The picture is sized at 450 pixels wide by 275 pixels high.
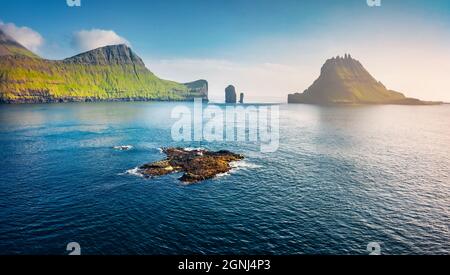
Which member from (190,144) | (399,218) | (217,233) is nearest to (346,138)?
(190,144)

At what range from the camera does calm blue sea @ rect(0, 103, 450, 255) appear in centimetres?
4044

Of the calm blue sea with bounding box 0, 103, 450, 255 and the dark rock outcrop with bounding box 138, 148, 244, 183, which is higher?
the dark rock outcrop with bounding box 138, 148, 244, 183

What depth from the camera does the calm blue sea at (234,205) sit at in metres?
40.4

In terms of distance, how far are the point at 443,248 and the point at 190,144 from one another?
8916 cm

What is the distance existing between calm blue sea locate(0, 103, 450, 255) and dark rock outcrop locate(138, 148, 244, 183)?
3848 mm

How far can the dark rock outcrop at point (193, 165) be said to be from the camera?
71.7 metres

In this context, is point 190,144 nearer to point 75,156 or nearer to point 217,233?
point 75,156

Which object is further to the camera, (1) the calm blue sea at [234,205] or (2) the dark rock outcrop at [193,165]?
(2) the dark rock outcrop at [193,165]

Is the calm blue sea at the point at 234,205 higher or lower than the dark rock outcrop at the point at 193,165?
lower

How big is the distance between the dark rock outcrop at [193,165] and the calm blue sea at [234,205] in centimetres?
385

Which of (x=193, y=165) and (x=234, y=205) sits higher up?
(x=193, y=165)

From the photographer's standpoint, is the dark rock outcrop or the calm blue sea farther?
the dark rock outcrop

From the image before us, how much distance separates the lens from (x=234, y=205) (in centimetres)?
5322

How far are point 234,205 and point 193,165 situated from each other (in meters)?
28.7
